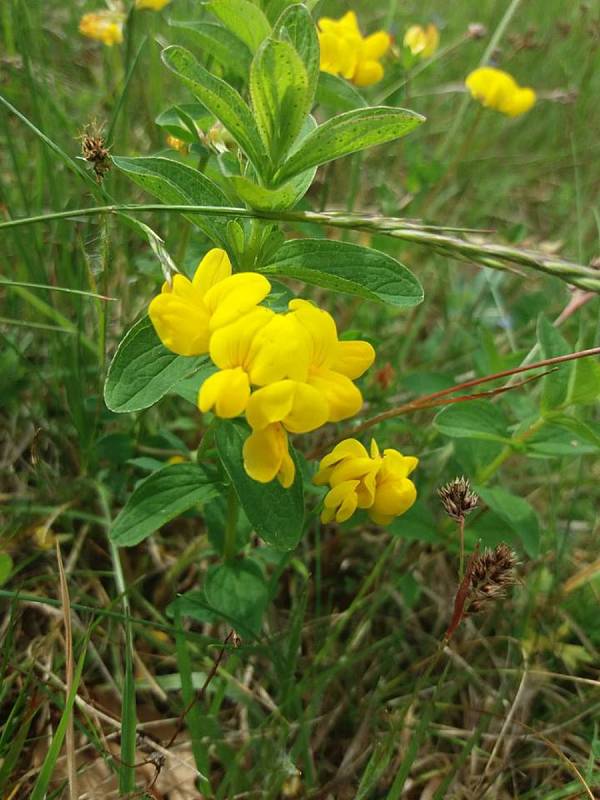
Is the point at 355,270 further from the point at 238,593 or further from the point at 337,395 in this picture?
the point at 238,593

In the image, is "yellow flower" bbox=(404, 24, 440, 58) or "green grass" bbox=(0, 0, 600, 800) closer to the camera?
"green grass" bbox=(0, 0, 600, 800)

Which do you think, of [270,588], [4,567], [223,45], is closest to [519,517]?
[270,588]

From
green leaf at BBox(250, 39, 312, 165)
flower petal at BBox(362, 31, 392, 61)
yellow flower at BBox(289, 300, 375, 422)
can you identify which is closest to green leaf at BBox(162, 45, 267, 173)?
green leaf at BBox(250, 39, 312, 165)

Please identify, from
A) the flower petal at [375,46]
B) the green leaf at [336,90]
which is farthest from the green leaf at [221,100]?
the flower petal at [375,46]

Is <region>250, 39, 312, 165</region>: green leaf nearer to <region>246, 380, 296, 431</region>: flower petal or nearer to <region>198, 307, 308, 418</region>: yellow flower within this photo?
<region>198, 307, 308, 418</region>: yellow flower

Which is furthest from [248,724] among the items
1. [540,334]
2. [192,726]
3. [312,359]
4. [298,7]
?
[298,7]

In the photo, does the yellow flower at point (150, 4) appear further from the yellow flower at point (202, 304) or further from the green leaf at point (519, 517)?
the green leaf at point (519, 517)

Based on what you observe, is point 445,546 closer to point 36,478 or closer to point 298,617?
point 298,617
